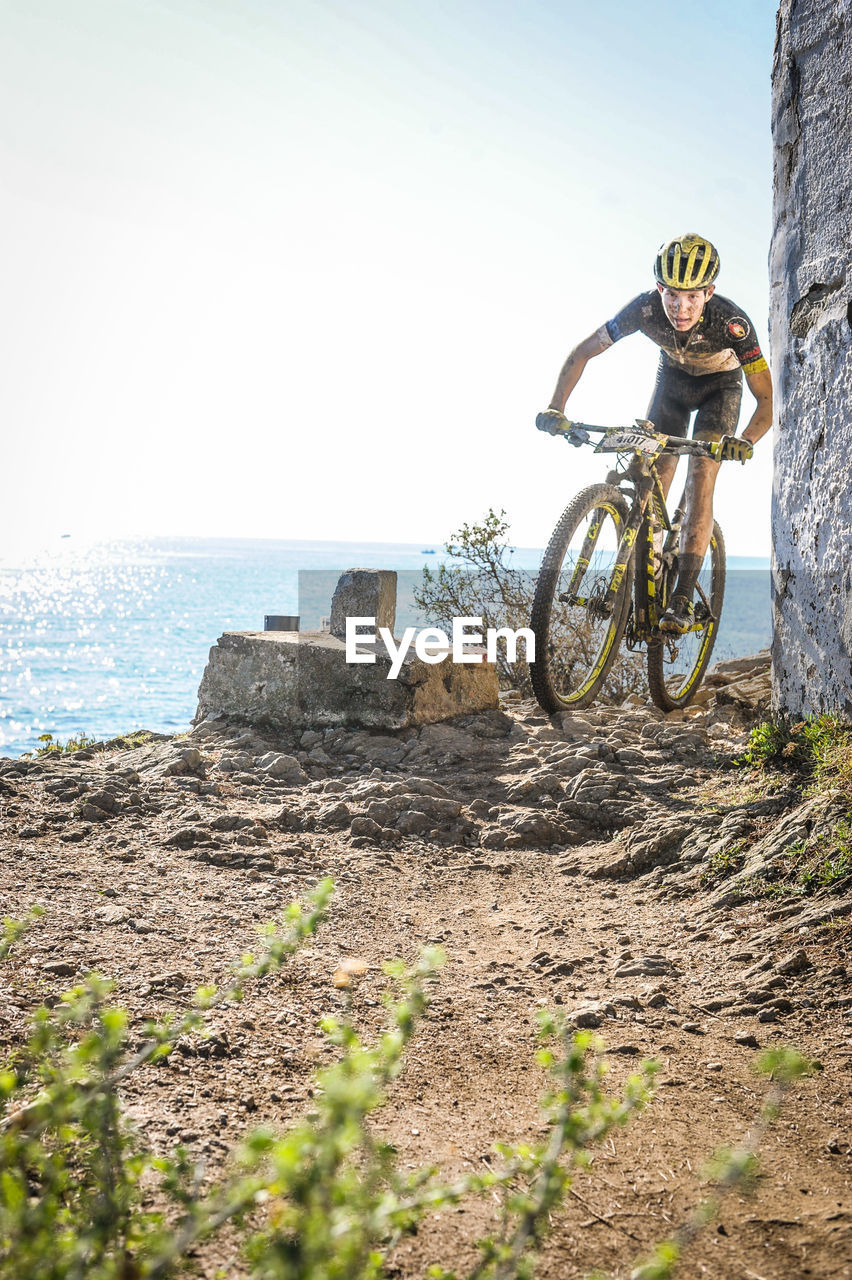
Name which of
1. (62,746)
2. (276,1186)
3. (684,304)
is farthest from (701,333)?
(276,1186)

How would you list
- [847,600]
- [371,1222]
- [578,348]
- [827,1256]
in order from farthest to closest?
[578,348] → [847,600] → [827,1256] → [371,1222]

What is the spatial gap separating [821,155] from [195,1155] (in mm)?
4628

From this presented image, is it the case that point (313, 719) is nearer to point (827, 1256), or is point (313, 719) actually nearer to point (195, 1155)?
point (195, 1155)

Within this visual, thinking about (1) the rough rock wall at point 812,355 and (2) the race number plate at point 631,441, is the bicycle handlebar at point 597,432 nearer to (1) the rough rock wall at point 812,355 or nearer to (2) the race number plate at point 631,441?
(2) the race number plate at point 631,441

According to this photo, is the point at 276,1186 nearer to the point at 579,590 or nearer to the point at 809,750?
the point at 809,750

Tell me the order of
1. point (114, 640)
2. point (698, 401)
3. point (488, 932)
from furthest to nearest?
point (114, 640), point (698, 401), point (488, 932)

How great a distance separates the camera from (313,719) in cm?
624

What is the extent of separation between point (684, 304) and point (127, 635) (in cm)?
5151

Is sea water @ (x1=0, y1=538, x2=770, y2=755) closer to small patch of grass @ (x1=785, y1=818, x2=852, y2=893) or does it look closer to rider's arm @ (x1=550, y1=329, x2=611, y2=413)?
rider's arm @ (x1=550, y1=329, x2=611, y2=413)


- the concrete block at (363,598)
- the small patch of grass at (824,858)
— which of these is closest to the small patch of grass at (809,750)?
the small patch of grass at (824,858)

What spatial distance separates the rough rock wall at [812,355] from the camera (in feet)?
13.3

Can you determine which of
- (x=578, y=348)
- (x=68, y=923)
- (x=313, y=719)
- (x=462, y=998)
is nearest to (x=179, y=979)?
(x=68, y=923)

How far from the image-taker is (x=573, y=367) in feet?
20.4

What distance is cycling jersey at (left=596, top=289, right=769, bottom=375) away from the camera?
5895mm
